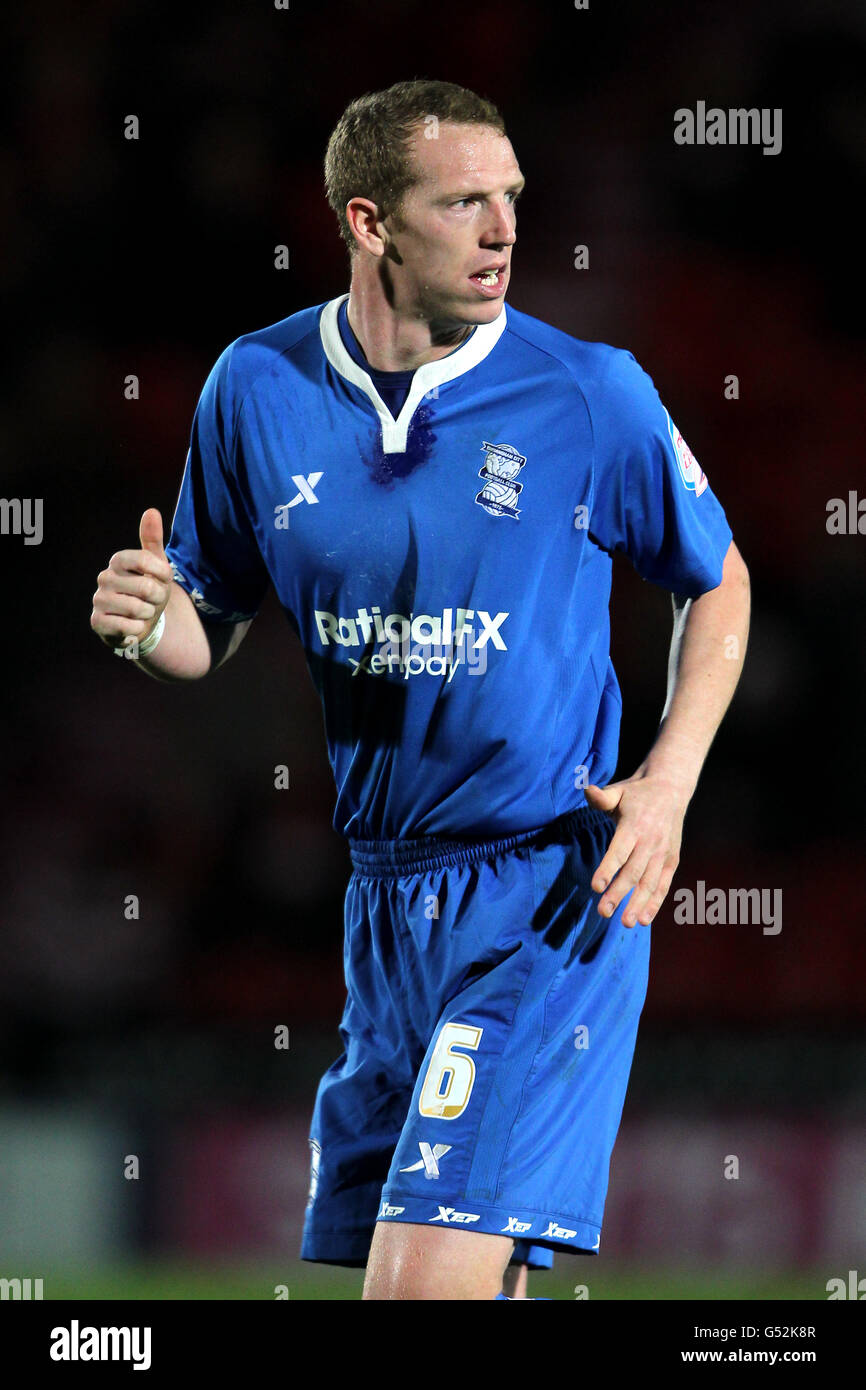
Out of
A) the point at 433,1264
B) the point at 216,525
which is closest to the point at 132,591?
the point at 216,525

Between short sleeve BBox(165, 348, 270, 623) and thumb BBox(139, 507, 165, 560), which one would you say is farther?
short sleeve BBox(165, 348, 270, 623)

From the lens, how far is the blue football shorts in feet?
8.73

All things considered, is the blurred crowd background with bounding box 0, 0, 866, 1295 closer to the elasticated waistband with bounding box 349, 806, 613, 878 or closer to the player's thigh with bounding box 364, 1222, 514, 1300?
the elasticated waistband with bounding box 349, 806, 613, 878

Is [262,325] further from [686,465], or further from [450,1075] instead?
[450,1075]

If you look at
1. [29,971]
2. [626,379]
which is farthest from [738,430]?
[626,379]

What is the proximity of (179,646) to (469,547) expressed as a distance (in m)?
0.56

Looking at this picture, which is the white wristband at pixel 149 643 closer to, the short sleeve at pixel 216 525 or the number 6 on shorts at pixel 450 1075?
the short sleeve at pixel 216 525

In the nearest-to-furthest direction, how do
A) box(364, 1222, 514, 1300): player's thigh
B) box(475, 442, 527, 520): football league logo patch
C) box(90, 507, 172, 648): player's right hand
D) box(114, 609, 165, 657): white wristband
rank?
1. box(364, 1222, 514, 1300): player's thigh
2. box(90, 507, 172, 648): player's right hand
3. box(475, 442, 527, 520): football league logo patch
4. box(114, 609, 165, 657): white wristband

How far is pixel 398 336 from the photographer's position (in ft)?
9.48

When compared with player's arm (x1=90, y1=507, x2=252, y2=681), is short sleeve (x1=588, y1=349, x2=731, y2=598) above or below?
above

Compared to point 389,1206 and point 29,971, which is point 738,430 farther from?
point 389,1206

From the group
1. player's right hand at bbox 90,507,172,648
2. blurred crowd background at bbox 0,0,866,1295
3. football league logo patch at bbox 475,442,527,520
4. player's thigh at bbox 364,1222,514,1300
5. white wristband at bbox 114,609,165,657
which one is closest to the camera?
player's thigh at bbox 364,1222,514,1300

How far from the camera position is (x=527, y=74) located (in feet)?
21.6

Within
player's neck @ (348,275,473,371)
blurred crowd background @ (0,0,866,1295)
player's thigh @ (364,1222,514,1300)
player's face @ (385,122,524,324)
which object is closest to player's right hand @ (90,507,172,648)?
player's neck @ (348,275,473,371)
